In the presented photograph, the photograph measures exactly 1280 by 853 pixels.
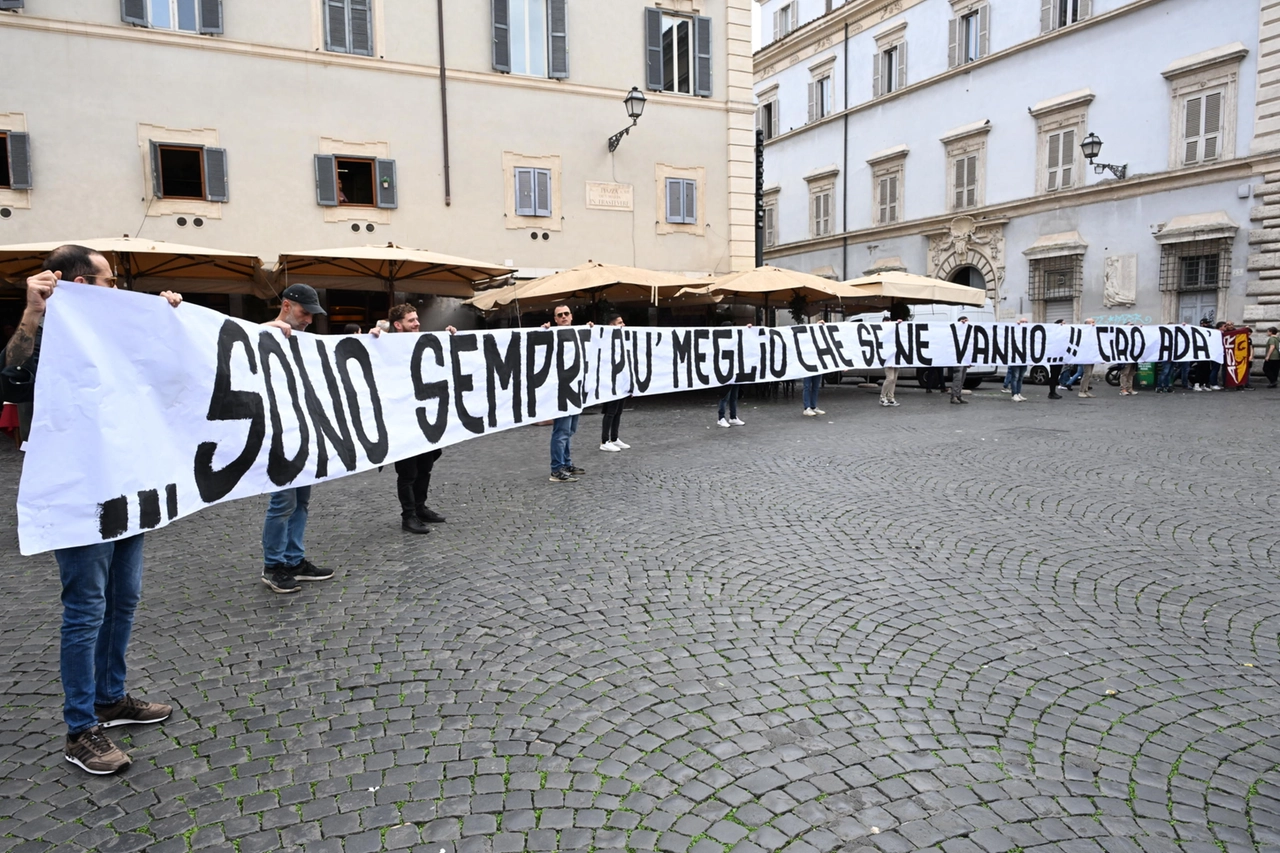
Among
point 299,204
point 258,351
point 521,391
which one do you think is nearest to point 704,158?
point 299,204

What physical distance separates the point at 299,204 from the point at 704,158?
955 centimetres

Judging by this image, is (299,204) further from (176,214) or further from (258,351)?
(258,351)

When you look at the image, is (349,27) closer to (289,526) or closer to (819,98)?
(289,526)

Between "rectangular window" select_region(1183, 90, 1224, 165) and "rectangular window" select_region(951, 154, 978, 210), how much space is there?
7.15 meters

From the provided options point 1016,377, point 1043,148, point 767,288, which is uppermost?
point 1043,148

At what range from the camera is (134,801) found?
2.69m

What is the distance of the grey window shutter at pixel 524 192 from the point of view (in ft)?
61.3

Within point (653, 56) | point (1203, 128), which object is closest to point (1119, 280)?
point (1203, 128)

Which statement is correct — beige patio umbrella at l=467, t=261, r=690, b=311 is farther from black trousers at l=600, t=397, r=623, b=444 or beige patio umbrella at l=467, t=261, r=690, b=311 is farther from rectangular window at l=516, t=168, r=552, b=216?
black trousers at l=600, t=397, r=623, b=444

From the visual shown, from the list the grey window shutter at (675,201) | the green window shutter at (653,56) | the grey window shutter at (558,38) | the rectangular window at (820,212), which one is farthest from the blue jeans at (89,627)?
the rectangular window at (820,212)

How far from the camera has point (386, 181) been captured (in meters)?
17.4

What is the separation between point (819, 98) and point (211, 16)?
2680cm

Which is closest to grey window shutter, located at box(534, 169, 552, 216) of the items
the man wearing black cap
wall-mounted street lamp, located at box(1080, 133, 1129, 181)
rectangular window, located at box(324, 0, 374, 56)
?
rectangular window, located at box(324, 0, 374, 56)

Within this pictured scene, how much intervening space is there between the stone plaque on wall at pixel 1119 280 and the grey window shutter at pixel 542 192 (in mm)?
17589
